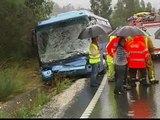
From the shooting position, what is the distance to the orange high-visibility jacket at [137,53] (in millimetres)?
14297

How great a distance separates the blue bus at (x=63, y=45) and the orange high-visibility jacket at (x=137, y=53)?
4212 millimetres

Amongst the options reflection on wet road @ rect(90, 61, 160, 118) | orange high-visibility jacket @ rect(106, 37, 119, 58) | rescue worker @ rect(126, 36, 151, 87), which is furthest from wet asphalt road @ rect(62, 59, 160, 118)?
orange high-visibility jacket @ rect(106, 37, 119, 58)

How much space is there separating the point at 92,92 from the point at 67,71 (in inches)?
176

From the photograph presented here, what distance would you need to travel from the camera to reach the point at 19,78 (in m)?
18.7

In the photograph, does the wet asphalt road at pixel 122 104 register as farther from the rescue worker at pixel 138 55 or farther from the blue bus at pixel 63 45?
the blue bus at pixel 63 45

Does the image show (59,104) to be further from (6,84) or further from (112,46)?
(6,84)

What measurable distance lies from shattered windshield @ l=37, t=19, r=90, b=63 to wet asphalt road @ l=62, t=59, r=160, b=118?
4.63m

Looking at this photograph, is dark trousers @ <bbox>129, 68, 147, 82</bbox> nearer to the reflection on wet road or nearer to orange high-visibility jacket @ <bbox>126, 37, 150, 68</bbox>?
orange high-visibility jacket @ <bbox>126, 37, 150, 68</bbox>

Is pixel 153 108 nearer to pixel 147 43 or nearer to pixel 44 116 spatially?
pixel 44 116

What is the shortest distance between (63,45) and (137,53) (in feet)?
19.2

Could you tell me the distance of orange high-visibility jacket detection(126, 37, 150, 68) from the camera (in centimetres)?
1430

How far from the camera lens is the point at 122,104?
11.7 metres

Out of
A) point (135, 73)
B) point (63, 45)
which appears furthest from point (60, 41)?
point (135, 73)

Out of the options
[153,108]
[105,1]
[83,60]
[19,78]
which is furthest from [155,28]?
[105,1]
